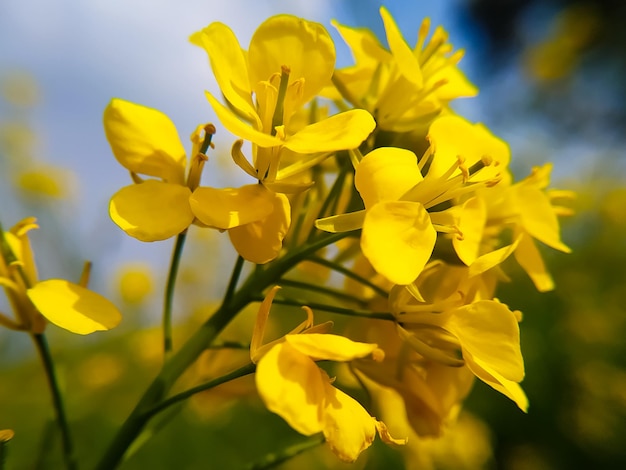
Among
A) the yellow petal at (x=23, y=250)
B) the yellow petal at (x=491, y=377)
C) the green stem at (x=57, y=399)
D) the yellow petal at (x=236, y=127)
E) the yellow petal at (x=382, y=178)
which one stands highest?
the yellow petal at (x=236, y=127)

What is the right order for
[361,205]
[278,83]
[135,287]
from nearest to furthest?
[278,83]
[361,205]
[135,287]

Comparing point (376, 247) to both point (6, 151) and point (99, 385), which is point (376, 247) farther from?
point (6, 151)

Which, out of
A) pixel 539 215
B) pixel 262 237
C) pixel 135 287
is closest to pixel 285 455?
pixel 262 237

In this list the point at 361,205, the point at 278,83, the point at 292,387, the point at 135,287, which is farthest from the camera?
the point at 135,287

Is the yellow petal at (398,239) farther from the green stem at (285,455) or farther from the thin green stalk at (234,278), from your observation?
the green stem at (285,455)

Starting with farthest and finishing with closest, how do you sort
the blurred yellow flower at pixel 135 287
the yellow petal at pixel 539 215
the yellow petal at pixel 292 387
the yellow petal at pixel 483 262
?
the blurred yellow flower at pixel 135 287 < the yellow petal at pixel 539 215 < the yellow petal at pixel 483 262 < the yellow petal at pixel 292 387

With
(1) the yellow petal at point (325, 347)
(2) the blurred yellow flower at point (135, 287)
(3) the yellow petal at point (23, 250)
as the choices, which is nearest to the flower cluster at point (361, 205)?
Answer: (1) the yellow petal at point (325, 347)

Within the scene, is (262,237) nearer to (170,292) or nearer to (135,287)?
(170,292)
